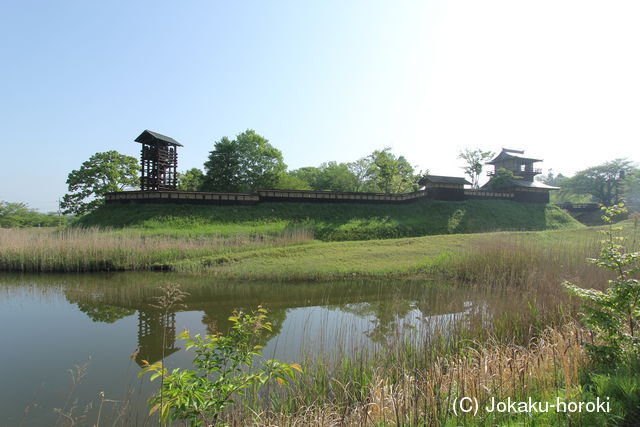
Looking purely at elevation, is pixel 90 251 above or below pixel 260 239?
below

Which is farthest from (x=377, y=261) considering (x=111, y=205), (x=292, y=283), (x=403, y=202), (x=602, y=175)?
(x=602, y=175)

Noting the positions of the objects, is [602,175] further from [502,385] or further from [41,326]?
[41,326]

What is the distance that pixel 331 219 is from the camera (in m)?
27.8

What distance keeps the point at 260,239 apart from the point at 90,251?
27.6 ft

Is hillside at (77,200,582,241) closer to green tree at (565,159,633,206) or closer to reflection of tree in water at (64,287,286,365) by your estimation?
reflection of tree in water at (64,287,286,365)

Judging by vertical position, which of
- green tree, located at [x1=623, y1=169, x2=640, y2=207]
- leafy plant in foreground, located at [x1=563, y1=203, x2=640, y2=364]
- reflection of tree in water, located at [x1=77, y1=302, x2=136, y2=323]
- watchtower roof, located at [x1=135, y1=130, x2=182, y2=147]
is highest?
watchtower roof, located at [x1=135, y1=130, x2=182, y2=147]

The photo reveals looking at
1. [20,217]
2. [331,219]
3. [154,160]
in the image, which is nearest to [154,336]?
[331,219]

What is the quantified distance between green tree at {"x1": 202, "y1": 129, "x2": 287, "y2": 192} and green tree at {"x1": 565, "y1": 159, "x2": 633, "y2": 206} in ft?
152

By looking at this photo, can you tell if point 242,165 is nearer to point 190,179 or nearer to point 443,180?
point 190,179

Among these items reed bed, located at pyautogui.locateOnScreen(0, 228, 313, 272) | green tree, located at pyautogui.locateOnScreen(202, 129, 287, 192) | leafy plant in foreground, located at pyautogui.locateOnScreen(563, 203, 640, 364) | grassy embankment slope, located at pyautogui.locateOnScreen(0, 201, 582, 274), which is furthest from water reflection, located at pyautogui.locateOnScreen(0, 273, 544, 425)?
green tree, located at pyautogui.locateOnScreen(202, 129, 287, 192)

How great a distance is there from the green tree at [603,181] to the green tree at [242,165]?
4620 cm

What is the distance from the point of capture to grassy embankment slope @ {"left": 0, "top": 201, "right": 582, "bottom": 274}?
14328 mm

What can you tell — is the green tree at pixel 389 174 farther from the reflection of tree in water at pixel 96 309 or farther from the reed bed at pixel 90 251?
the reflection of tree in water at pixel 96 309

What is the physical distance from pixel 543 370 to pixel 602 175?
196ft
